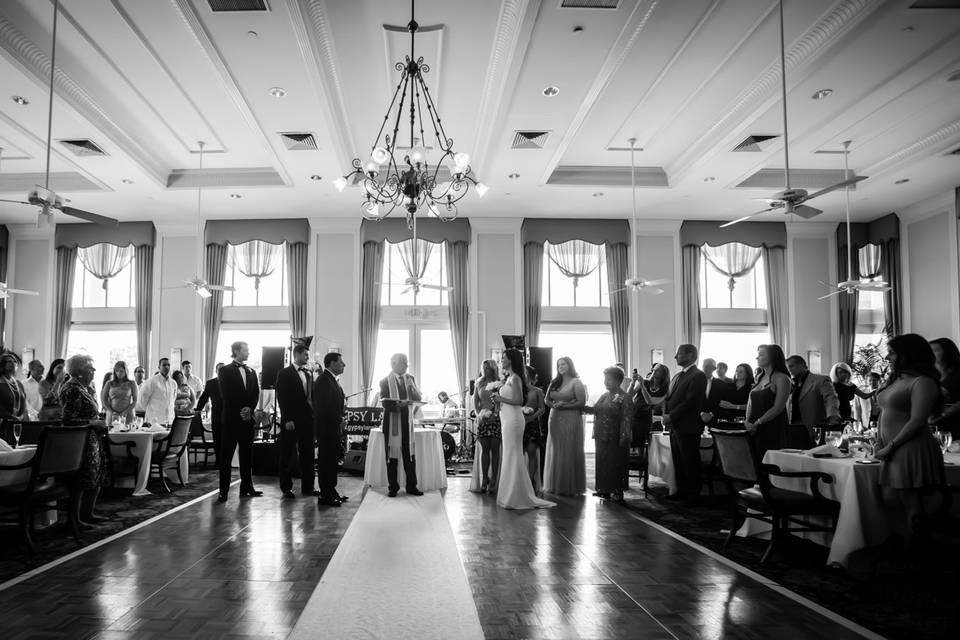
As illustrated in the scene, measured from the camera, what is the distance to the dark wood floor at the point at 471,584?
3.02m

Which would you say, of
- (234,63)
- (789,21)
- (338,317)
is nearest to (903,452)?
(789,21)

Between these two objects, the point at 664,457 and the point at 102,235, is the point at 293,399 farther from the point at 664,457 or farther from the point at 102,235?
the point at 102,235

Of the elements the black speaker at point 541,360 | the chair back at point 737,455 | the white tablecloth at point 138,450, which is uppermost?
the black speaker at point 541,360

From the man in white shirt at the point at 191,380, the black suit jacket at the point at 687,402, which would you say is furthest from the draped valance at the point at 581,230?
the man in white shirt at the point at 191,380

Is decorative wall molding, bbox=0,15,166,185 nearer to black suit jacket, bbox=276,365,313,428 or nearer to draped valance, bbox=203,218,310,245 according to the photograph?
draped valance, bbox=203,218,310,245

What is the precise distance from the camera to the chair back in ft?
14.1

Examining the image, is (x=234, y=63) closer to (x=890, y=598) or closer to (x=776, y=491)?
(x=776, y=491)

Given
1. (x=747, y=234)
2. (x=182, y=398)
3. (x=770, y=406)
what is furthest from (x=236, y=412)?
(x=747, y=234)

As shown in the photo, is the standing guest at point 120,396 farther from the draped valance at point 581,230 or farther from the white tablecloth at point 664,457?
the draped valance at point 581,230

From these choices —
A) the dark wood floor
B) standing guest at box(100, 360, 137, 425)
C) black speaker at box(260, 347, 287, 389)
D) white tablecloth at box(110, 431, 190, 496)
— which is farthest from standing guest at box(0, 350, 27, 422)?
black speaker at box(260, 347, 287, 389)

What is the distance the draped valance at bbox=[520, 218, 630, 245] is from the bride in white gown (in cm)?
658

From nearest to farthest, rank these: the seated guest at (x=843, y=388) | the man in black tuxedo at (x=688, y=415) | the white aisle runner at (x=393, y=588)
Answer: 1. the white aisle runner at (x=393, y=588)
2. the man in black tuxedo at (x=688, y=415)
3. the seated guest at (x=843, y=388)

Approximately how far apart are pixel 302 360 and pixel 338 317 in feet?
18.1

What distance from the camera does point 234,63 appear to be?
6.54m
